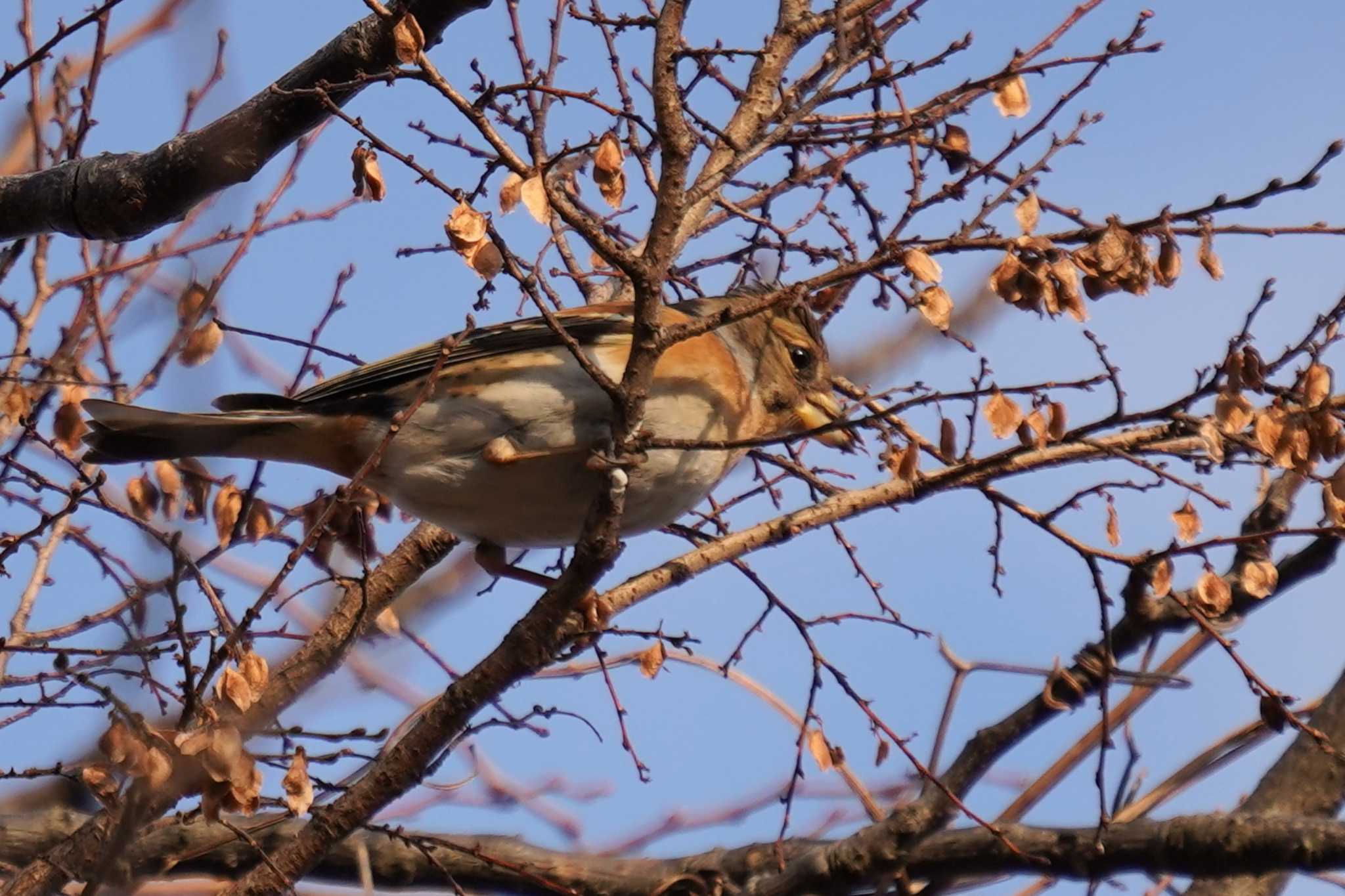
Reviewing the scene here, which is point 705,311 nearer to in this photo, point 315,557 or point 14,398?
point 315,557

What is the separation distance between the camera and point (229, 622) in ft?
13.3

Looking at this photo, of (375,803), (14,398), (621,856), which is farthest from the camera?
(621,856)

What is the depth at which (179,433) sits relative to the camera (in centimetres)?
475

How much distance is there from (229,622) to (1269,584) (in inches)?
116

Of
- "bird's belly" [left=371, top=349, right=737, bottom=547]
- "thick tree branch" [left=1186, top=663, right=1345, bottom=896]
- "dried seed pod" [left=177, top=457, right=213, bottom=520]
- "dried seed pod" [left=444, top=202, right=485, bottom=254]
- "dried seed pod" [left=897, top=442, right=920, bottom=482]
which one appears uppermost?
"dried seed pod" [left=177, top=457, right=213, bottom=520]

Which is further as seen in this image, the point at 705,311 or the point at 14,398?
the point at 705,311

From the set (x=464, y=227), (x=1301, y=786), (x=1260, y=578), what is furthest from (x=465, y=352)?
(x=1301, y=786)

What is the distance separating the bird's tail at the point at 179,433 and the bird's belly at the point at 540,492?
1.33 feet

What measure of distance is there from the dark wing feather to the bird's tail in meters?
0.14

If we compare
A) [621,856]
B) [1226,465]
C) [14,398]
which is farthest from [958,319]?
[14,398]

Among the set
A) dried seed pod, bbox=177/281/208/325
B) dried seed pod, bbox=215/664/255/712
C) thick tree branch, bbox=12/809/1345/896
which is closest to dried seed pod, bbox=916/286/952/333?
thick tree branch, bbox=12/809/1345/896

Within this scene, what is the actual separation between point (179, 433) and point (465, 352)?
95 cm

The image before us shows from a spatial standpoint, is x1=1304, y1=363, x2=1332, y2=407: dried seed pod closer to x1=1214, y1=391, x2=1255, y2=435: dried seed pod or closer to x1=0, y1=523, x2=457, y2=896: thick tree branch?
x1=1214, y1=391, x2=1255, y2=435: dried seed pod

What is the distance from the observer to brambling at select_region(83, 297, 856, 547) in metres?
4.64
